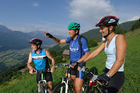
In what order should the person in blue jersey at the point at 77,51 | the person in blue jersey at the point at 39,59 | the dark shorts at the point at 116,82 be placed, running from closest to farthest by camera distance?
1. the dark shorts at the point at 116,82
2. the person in blue jersey at the point at 77,51
3. the person in blue jersey at the point at 39,59

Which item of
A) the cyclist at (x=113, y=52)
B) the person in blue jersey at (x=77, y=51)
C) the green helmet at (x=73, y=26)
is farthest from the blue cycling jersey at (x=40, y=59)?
the cyclist at (x=113, y=52)

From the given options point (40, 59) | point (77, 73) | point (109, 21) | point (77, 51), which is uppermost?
point (109, 21)

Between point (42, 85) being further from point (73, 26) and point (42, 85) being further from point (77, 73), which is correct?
point (73, 26)

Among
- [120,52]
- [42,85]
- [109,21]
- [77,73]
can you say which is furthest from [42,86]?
[109,21]

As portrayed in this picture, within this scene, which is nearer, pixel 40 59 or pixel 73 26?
pixel 73 26

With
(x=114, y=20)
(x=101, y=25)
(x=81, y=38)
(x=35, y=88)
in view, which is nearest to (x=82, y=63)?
(x=81, y=38)

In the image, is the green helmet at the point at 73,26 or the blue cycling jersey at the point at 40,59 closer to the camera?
the green helmet at the point at 73,26

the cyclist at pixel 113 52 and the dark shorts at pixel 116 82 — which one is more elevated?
the cyclist at pixel 113 52

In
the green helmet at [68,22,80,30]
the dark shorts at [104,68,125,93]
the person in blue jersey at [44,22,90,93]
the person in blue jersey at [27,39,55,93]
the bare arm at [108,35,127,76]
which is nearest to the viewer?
the bare arm at [108,35,127,76]

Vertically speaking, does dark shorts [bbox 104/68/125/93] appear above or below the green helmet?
below

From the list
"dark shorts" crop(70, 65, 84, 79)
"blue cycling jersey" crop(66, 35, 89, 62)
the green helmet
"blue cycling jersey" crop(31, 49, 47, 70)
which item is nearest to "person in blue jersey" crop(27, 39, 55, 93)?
"blue cycling jersey" crop(31, 49, 47, 70)

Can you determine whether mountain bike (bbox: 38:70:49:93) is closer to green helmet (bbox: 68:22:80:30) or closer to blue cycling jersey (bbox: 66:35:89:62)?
blue cycling jersey (bbox: 66:35:89:62)

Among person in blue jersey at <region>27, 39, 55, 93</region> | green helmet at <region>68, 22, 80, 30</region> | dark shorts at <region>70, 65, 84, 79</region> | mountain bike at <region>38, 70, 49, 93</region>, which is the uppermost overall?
green helmet at <region>68, 22, 80, 30</region>

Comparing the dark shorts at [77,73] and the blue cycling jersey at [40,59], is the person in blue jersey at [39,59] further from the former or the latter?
the dark shorts at [77,73]
